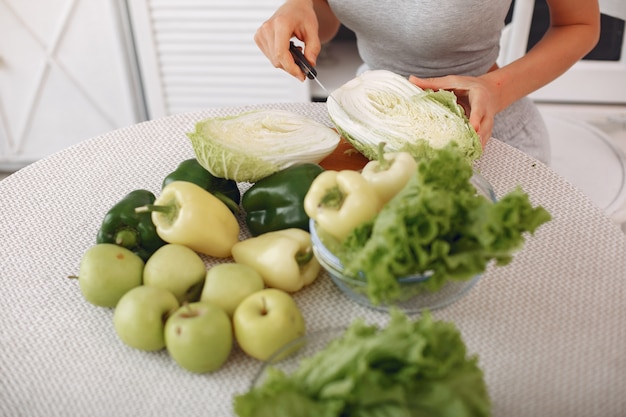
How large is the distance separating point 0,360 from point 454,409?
54 centimetres

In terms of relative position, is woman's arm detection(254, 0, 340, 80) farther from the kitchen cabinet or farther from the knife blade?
the kitchen cabinet

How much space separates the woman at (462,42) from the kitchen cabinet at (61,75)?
109 centimetres

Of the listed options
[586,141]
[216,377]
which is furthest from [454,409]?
[586,141]

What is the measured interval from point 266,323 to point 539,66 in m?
0.86

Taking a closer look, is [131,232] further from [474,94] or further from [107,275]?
[474,94]

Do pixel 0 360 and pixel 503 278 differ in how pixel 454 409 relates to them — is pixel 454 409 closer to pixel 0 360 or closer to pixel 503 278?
pixel 503 278

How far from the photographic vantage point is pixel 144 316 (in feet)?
2.40

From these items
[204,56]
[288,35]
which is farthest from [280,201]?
[204,56]

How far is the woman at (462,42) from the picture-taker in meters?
1.19

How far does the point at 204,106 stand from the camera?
2.26 m

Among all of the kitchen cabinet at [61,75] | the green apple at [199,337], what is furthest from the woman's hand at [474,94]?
the kitchen cabinet at [61,75]

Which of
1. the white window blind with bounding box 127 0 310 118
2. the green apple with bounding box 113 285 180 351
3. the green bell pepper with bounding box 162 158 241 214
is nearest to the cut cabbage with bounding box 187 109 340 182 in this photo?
the green bell pepper with bounding box 162 158 241 214

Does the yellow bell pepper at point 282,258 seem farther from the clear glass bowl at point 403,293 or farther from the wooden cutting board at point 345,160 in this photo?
the wooden cutting board at point 345,160

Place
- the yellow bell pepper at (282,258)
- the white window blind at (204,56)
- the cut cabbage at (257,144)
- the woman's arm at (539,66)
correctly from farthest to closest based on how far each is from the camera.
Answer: the white window blind at (204,56), the woman's arm at (539,66), the cut cabbage at (257,144), the yellow bell pepper at (282,258)
